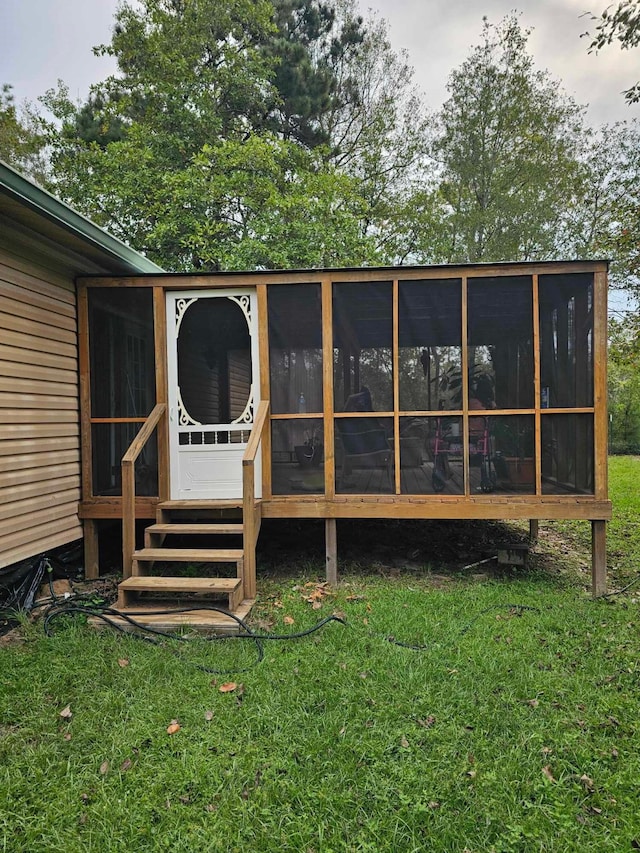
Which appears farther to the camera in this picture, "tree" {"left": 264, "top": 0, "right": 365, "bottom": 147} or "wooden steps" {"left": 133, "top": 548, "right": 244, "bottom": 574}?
"tree" {"left": 264, "top": 0, "right": 365, "bottom": 147}

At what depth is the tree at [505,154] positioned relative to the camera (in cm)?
1480

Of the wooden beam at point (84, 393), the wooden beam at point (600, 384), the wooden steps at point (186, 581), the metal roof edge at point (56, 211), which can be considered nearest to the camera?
the metal roof edge at point (56, 211)

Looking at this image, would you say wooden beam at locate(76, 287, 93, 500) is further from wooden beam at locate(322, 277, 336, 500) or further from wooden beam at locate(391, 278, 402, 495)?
wooden beam at locate(391, 278, 402, 495)

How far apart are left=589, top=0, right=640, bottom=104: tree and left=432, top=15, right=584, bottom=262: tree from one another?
10000 millimetres

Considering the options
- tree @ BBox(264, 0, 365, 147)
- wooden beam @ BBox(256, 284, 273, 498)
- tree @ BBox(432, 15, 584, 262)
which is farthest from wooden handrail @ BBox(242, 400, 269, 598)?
tree @ BBox(432, 15, 584, 262)

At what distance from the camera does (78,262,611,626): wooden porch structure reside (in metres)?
4.24

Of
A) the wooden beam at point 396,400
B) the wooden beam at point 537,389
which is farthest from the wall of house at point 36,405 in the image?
the wooden beam at point 537,389

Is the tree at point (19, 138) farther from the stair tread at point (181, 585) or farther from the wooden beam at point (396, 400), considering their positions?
the stair tread at point (181, 585)

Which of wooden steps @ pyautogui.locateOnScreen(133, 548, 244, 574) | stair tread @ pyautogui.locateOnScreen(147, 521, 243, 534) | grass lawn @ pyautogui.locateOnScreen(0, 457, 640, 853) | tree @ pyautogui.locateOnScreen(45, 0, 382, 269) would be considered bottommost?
grass lawn @ pyautogui.locateOnScreen(0, 457, 640, 853)

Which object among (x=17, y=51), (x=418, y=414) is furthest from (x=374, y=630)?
(x=17, y=51)

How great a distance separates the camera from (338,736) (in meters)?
2.30

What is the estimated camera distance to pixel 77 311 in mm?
4617

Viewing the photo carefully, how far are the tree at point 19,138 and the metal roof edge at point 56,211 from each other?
13142mm

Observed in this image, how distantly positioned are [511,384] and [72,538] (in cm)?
417
